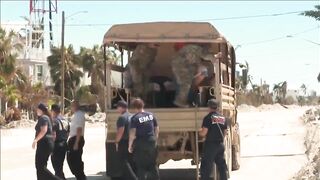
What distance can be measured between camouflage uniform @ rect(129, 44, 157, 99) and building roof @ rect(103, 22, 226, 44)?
3.30 feet

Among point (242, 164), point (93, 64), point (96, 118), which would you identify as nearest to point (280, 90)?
point (93, 64)

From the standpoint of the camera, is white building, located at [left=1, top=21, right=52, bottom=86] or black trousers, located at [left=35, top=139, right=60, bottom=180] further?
white building, located at [left=1, top=21, right=52, bottom=86]

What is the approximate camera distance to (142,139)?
1013 cm

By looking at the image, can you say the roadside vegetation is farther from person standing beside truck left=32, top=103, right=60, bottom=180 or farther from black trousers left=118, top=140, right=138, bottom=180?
person standing beside truck left=32, top=103, right=60, bottom=180

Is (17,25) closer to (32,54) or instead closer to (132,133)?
(32,54)

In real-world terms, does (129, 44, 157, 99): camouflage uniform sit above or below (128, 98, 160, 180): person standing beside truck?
above

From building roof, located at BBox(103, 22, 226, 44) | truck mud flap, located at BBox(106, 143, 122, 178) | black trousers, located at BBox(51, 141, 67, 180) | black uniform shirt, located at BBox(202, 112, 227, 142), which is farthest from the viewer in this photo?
truck mud flap, located at BBox(106, 143, 122, 178)

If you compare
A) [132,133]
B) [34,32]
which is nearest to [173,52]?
[132,133]

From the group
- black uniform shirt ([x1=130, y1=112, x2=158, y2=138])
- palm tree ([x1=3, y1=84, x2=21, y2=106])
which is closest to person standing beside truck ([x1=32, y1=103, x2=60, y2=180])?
black uniform shirt ([x1=130, y1=112, x2=158, y2=138])

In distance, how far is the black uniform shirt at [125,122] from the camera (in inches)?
424

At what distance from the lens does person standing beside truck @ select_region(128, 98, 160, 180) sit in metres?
10.1

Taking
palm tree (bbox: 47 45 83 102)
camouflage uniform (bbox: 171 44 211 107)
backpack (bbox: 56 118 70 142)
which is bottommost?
backpack (bbox: 56 118 70 142)

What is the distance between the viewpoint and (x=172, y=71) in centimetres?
1292

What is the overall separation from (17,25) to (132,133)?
61673 mm
